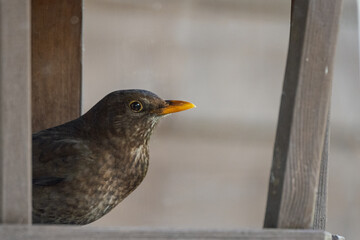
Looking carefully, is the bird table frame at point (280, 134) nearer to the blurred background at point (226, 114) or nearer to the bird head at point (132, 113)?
the bird head at point (132, 113)

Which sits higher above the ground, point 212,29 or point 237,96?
point 212,29

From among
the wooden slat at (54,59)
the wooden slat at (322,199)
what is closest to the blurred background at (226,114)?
the wooden slat at (54,59)

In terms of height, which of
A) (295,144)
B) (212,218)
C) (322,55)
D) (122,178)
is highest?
(322,55)

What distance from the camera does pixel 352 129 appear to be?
6.80 metres

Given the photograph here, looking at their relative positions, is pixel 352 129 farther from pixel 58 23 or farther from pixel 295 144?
pixel 295 144

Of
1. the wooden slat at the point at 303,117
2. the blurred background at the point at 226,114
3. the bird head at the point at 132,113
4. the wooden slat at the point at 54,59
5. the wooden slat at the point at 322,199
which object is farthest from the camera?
the blurred background at the point at 226,114

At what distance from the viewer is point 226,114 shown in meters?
6.51

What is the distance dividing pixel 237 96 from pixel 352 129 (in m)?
1.16

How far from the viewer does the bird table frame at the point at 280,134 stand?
6.95 feet

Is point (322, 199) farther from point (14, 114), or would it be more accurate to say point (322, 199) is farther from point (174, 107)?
point (14, 114)

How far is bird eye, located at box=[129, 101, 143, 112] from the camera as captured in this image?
3.29 meters

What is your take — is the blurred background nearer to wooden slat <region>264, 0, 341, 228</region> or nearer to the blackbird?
the blackbird

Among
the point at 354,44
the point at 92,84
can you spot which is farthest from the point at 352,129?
the point at 92,84

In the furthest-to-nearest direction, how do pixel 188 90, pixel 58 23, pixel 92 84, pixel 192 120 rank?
pixel 192 120 < pixel 188 90 < pixel 92 84 < pixel 58 23
